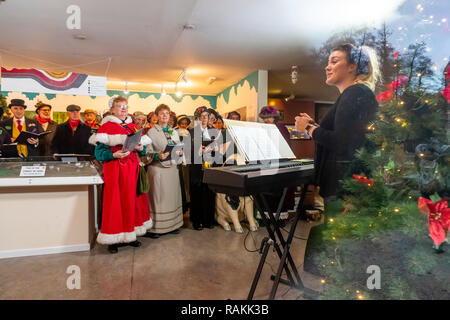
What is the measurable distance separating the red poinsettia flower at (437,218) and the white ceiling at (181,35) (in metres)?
1.07

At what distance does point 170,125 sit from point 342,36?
2.24 m

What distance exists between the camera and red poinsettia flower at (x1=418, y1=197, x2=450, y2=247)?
1.34m

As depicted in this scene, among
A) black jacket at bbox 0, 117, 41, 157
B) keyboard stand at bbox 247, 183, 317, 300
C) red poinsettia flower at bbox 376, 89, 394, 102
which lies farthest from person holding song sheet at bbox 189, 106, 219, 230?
red poinsettia flower at bbox 376, 89, 394, 102

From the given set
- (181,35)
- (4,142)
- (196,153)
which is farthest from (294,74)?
(4,142)

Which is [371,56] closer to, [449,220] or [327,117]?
[327,117]

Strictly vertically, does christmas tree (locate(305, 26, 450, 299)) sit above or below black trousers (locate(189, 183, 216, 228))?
above

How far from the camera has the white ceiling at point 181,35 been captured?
264 cm

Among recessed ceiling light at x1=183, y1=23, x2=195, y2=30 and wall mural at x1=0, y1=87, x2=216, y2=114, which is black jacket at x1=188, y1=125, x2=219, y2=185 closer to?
recessed ceiling light at x1=183, y1=23, x2=195, y2=30

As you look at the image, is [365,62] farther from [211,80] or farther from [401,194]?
[211,80]

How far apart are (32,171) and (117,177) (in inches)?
30.7

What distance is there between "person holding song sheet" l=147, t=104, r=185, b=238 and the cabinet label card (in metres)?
1.05

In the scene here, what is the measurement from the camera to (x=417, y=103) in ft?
4.68
